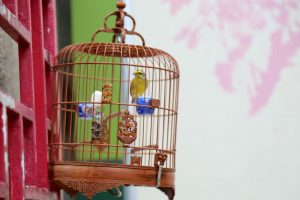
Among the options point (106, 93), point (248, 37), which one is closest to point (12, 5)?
point (106, 93)

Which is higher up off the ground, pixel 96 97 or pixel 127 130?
pixel 96 97

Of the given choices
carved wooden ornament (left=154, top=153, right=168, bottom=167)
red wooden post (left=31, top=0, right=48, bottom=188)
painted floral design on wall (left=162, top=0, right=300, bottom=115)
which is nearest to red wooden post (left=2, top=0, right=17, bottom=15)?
red wooden post (left=31, top=0, right=48, bottom=188)

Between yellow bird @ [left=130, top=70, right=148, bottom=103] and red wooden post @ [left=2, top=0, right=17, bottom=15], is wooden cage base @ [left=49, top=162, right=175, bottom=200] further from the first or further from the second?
Result: red wooden post @ [left=2, top=0, right=17, bottom=15]

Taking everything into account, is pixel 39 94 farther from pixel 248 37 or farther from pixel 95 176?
pixel 248 37

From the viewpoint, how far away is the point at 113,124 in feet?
16.2

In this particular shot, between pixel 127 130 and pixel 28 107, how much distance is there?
433mm

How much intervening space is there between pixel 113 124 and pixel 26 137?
167 centimetres

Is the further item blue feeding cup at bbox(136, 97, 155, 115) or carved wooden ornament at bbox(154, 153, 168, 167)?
blue feeding cup at bbox(136, 97, 155, 115)

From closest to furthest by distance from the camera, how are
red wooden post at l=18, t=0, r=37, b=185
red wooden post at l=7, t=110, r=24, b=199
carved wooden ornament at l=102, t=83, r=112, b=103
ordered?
red wooden post at l=7, t=110, r=24, b=199, red wooden post at l=18, t=0, r=37, b=185, carved wooden ornament at l=102, t=83, r=112, b=103

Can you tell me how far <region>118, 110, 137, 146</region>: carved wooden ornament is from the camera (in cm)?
347

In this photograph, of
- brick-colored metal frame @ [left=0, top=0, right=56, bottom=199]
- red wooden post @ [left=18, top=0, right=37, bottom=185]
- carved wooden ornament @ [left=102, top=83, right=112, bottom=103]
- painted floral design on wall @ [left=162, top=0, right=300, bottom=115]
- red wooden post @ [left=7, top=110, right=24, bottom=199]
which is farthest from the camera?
painted floral design on wall @ [left=162, top=0, right=300, bottom=115]

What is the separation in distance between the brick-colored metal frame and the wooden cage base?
0.30 ft

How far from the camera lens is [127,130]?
3486mm

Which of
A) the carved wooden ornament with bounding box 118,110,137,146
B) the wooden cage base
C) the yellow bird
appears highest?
the yellow bird
